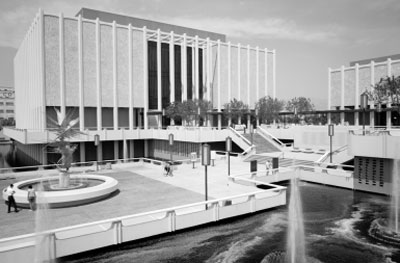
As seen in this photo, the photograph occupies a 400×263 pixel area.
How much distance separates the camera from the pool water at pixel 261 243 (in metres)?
12.5

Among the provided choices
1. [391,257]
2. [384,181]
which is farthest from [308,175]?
[391,257]

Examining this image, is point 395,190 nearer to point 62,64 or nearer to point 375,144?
point 375,144

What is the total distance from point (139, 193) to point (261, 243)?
30.9 feet

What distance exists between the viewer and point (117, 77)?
49.8m

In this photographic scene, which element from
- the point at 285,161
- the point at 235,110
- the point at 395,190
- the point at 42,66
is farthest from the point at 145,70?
the point at 395,190

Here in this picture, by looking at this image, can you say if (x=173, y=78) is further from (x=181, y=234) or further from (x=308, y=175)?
(x=181, y=234)

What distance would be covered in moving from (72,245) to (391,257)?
1228cm

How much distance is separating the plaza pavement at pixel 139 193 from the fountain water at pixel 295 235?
9.79 ft

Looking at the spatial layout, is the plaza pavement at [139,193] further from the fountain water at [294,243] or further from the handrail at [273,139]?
the handrail at [273,139]

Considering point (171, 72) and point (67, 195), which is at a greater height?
point (171, 72)

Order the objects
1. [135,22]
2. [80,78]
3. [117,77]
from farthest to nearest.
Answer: [135,22]
[117,77]
[80,78]

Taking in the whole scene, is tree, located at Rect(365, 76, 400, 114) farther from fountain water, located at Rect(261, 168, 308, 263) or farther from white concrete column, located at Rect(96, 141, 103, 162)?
white concrete column, located at Rect(96, 141, 103, 162)

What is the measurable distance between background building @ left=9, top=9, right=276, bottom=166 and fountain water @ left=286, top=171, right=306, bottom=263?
25097 millimetres

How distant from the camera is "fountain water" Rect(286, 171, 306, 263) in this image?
12.6 m
